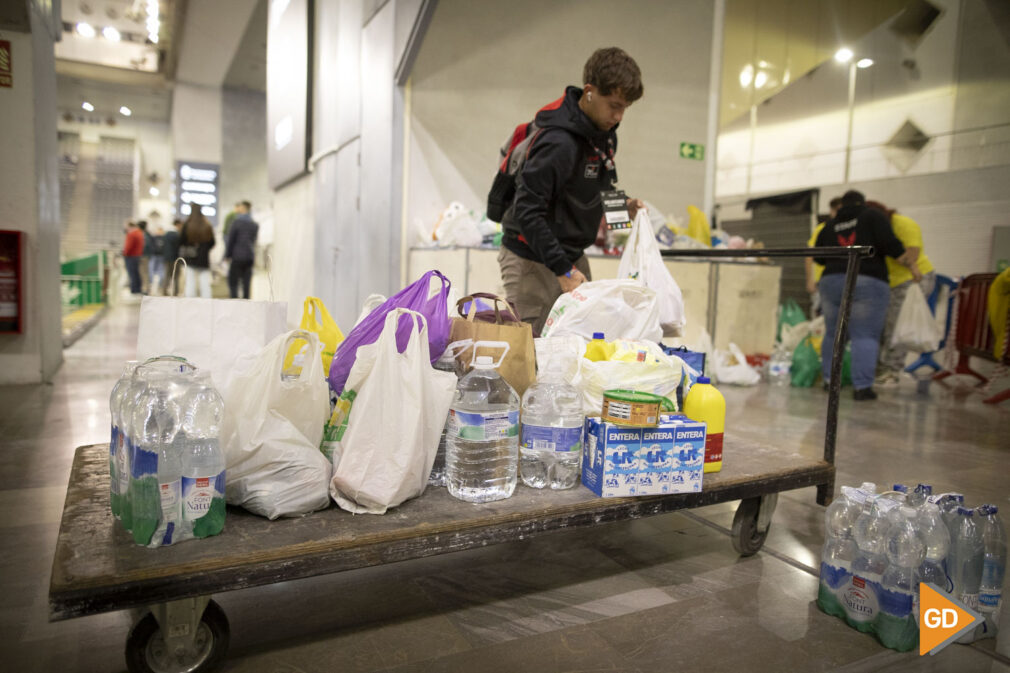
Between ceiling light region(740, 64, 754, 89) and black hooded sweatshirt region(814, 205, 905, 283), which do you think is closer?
black hooded sweatshirt region(814, 205, 905, 283)

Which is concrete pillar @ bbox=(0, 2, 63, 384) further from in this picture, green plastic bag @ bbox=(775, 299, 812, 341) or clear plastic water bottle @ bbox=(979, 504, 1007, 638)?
green plastic bag @ bbox=(775, 299, 812, 341)

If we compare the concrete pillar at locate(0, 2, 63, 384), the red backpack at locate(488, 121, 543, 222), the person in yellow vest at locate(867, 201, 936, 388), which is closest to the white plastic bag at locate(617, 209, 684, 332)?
the red backpack at locate(488, 121, 543, 222)

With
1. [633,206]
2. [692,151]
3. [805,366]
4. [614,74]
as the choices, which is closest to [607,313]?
[633,206]

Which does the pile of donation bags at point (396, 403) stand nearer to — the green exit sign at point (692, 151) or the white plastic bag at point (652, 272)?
the white plastic bag at point (652, 272)

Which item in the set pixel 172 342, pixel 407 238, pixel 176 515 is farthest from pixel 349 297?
pixel 176 515

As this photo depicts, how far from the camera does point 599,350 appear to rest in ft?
6.89

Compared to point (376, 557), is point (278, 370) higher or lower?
higher

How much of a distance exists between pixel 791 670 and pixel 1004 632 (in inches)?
29.1

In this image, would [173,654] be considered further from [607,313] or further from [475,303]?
[607,313]

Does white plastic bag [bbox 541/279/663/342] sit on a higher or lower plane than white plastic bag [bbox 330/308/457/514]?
higher

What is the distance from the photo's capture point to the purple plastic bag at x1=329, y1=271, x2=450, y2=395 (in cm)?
180

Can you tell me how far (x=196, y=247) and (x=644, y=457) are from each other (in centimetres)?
883

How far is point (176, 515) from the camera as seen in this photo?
137 centimetres

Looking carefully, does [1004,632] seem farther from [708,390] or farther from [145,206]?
[145,206]
